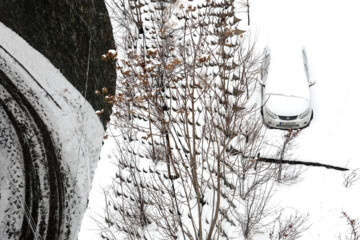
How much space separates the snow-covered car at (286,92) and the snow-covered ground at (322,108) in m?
0.52

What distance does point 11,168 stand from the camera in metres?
15.8

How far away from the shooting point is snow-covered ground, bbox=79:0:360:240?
10039 millimetres

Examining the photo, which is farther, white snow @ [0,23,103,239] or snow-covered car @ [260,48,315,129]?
white snow @ [0,23,103,239]

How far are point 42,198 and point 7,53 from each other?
26.6 ft

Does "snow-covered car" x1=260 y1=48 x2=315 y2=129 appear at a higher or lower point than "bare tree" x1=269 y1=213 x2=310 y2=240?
higher

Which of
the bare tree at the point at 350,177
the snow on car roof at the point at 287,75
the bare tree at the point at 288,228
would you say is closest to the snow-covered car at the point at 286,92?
the snow on car roof at the point at 287,75

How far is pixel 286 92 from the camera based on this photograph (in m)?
10.9

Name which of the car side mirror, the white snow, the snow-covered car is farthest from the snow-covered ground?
the white snow

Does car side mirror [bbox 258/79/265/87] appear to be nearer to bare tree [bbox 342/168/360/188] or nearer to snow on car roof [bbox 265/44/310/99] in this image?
snow on car roof [bbox 265/44/310/99]

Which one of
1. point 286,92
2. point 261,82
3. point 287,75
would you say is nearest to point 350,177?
point 286,92

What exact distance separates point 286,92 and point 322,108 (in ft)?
5.98

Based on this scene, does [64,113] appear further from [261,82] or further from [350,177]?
[350,177]

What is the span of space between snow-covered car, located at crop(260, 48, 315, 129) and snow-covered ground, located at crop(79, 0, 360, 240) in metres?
0.52

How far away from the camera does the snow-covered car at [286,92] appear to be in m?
10.8
